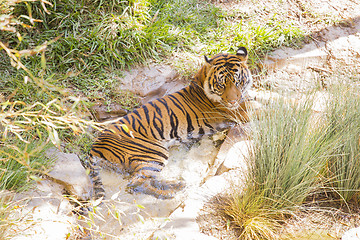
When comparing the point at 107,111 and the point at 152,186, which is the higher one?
the point at 107,111

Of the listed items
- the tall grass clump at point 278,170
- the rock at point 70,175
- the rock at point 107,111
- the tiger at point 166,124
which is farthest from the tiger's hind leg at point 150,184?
the rock at point 107,111

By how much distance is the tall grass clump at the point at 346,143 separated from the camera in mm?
2660

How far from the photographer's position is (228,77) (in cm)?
400

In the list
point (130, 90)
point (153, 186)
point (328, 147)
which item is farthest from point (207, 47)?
point (328, 147)

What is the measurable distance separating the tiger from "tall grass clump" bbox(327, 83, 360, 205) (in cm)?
101

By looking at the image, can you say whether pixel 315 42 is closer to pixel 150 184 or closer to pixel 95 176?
pixel 150 184

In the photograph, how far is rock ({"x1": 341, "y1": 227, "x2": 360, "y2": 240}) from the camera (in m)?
2.40

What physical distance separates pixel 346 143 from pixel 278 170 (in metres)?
0.61

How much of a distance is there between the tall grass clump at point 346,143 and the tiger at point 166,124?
1007 mm

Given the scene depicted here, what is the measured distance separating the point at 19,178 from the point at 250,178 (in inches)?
75.2

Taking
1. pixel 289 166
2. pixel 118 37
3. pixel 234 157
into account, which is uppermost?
pixel 118 37

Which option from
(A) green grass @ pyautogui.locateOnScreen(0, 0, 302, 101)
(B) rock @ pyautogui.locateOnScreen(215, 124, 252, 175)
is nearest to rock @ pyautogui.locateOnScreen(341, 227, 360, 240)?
(B) rock @ pyautogui.locateOnScreen(215, 124, 252, 175)

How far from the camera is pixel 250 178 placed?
2660mm

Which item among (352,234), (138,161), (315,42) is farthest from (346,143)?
(315,42)
